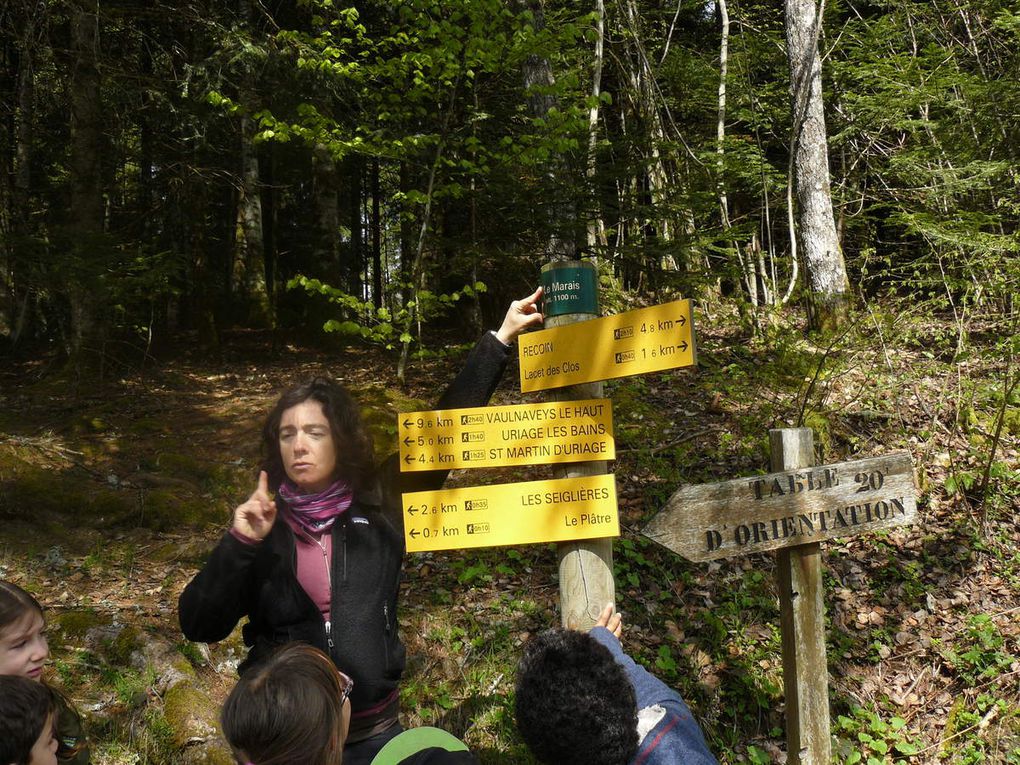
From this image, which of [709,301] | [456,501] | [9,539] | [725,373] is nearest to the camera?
[456,501]

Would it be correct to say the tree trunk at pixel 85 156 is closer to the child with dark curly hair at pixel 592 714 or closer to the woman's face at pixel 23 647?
the woman's face at pixel 23 647

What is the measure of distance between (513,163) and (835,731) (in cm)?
571

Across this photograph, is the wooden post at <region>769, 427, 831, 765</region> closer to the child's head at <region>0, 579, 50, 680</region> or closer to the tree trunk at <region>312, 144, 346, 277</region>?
the child's head at <region>0, 579, 50, 680</region>

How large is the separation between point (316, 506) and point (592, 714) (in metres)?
1.09

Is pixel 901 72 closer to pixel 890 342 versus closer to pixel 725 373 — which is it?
pixel 890 342

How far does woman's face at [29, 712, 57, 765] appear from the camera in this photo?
1.84m

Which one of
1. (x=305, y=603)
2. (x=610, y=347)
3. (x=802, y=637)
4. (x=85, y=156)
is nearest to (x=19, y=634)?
(x=305, y=603)

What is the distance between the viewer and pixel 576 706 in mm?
1826

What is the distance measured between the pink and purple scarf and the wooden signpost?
121cm

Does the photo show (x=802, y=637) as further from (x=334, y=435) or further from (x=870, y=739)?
(x=334, y=435)

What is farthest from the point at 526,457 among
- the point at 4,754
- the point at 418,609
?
the point at 418,609

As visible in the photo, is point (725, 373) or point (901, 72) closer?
point (725, 373)

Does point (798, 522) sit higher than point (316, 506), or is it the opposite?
point (316, 506)

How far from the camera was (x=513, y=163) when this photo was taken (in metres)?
7.12
